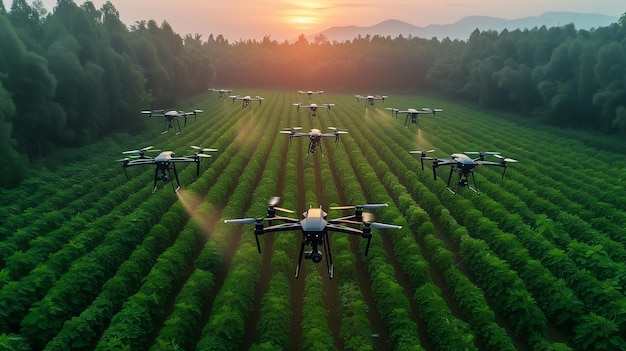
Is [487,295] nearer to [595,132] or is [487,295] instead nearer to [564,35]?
[595,132]

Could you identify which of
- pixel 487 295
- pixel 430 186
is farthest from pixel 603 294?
pixel 430 186

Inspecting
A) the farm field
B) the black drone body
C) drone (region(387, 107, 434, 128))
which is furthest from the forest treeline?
drone (region(387, 107, 434, 128))

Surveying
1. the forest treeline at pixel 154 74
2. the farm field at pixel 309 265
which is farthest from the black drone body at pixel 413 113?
the forest treeline at pixel 154 74

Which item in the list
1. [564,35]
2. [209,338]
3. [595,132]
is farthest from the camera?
[564,35]

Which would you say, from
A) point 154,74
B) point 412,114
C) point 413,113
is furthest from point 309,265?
point 154,74

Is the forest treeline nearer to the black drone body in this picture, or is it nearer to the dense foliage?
the dense foliage

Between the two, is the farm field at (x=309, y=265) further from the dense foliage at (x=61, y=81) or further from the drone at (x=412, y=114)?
the drone at (x=412, y=114)

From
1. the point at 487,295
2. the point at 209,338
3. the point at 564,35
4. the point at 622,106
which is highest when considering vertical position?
the point at 564,35
